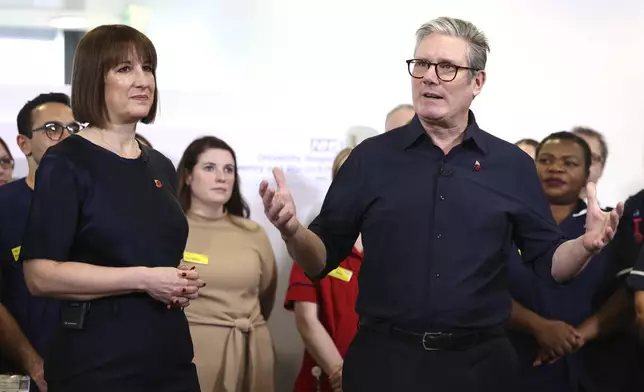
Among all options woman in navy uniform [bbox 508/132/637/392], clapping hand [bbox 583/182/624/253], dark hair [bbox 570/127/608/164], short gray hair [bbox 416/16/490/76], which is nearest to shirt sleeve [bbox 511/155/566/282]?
clapping hand [bbox 583/182/624/253]

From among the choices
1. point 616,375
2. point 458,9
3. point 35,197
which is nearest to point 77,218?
point 35,197

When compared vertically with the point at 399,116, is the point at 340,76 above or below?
above

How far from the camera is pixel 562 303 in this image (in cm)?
323

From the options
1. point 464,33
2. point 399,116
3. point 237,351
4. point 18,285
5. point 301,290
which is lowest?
point 237,351

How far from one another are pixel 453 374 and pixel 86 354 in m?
0.89

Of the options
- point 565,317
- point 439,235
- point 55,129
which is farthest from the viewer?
point 565,317

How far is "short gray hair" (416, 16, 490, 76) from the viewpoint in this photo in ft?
7.06

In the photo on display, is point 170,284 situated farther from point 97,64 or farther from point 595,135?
point 595,135

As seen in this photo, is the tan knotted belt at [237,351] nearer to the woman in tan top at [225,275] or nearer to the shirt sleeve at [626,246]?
the woman in tan top at [225,275]

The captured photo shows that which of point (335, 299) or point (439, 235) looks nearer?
point (439, 235)

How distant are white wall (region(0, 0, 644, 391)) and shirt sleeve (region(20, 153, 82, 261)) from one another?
7.11 ft

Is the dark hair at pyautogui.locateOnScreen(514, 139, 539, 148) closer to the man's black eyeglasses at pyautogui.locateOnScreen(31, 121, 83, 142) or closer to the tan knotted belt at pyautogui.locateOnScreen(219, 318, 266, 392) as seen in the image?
the tan knotted belt at pyautogui.locateOnScreen(219, 318, 266, 392)

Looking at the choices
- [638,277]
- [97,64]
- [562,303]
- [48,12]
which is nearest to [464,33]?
[97,64]

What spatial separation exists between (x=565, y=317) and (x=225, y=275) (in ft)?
4.58
